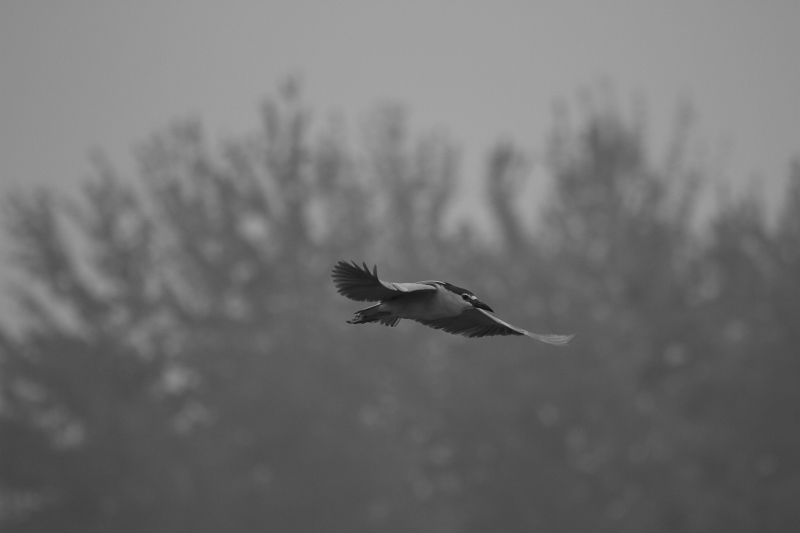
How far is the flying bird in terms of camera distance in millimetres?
6750

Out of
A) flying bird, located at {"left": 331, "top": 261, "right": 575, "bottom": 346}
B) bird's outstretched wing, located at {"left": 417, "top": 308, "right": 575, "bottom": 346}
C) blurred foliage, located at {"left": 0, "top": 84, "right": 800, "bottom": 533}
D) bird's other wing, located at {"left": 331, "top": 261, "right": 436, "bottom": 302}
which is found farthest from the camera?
blurred foliage, located at {"left": 0, "top": 84, "right": 800, "bottom": 533}

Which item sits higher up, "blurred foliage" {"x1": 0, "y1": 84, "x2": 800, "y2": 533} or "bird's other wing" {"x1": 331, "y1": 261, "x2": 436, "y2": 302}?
"blurred foliage" {"x1": 0, "y1": 84, "x2": 800, "y2": 533}

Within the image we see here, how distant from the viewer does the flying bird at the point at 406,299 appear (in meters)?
6.75

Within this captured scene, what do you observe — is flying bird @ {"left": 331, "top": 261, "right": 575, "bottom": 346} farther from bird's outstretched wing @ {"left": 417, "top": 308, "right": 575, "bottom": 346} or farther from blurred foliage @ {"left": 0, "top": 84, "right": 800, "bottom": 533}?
blurred foliage @ {"left": 0, "top": 84, "right": 800, "bottom": 533}

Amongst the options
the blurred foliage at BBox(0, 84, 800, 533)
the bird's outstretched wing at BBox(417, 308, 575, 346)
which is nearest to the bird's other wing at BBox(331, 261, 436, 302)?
the bird's outstretched wing at BBox(417, 308, 575, 346)

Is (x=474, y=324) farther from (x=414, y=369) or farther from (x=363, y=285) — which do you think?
(x=414, y=369)

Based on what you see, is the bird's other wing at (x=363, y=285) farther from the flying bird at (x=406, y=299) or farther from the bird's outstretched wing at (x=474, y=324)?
the bird's outstretched wing at (x=474, y=324)

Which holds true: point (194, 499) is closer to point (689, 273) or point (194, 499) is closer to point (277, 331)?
point (277, 331)

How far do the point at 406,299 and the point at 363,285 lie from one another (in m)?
0.36

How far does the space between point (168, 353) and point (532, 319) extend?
938cm

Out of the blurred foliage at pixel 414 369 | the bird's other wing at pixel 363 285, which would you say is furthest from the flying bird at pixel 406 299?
the blurred foliage at pixel 414 369

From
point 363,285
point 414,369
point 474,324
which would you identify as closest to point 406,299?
point 363,285

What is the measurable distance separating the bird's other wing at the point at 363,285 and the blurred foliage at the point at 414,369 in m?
13.9

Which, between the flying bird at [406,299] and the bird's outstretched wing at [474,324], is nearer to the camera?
the flying bird at [406,299]
